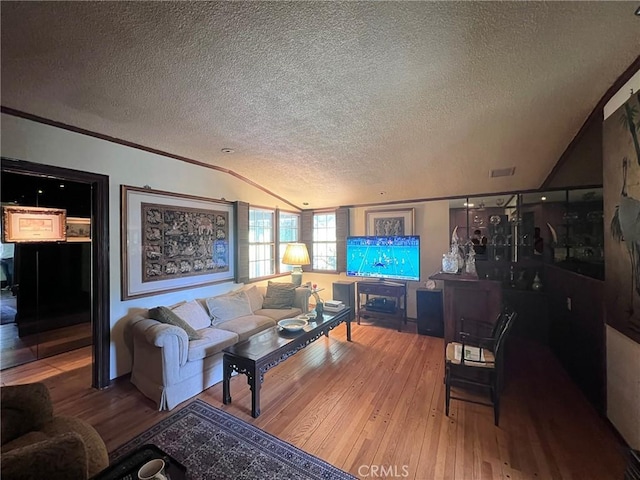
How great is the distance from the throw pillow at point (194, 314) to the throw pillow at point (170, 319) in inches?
9.8

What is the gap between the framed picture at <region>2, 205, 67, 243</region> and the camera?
321cm

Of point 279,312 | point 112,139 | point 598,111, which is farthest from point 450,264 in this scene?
point 112,139

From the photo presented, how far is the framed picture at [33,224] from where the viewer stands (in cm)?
321

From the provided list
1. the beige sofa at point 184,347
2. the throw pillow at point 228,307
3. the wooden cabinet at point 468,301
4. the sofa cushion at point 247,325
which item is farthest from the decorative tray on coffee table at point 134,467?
the wooden cabinet at point 468,301

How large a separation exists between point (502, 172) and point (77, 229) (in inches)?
239

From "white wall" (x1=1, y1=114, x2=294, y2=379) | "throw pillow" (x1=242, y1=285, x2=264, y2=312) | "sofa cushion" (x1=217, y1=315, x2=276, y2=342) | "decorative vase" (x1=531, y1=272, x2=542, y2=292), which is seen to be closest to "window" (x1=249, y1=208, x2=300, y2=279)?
"throw pillow" (x1=242, y1=285, x2=264, y2=312)

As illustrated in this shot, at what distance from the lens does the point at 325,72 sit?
185 cm

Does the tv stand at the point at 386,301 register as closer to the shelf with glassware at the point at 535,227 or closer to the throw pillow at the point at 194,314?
the shelf with glassware at the point at 535,227

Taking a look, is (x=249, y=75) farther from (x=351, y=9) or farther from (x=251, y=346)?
(x=251, y=346)

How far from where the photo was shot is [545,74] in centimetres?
183

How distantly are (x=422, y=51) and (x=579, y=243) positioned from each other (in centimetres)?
312

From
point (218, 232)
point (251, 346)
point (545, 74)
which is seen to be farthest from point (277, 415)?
point (545, 74)

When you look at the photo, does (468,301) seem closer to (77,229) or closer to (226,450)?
(226,450)

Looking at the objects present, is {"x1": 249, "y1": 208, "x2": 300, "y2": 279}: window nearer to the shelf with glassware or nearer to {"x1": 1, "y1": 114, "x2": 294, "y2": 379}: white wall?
{"x1": 1, "y1": 114, "x2": 294, "y2": 379}: white wall
